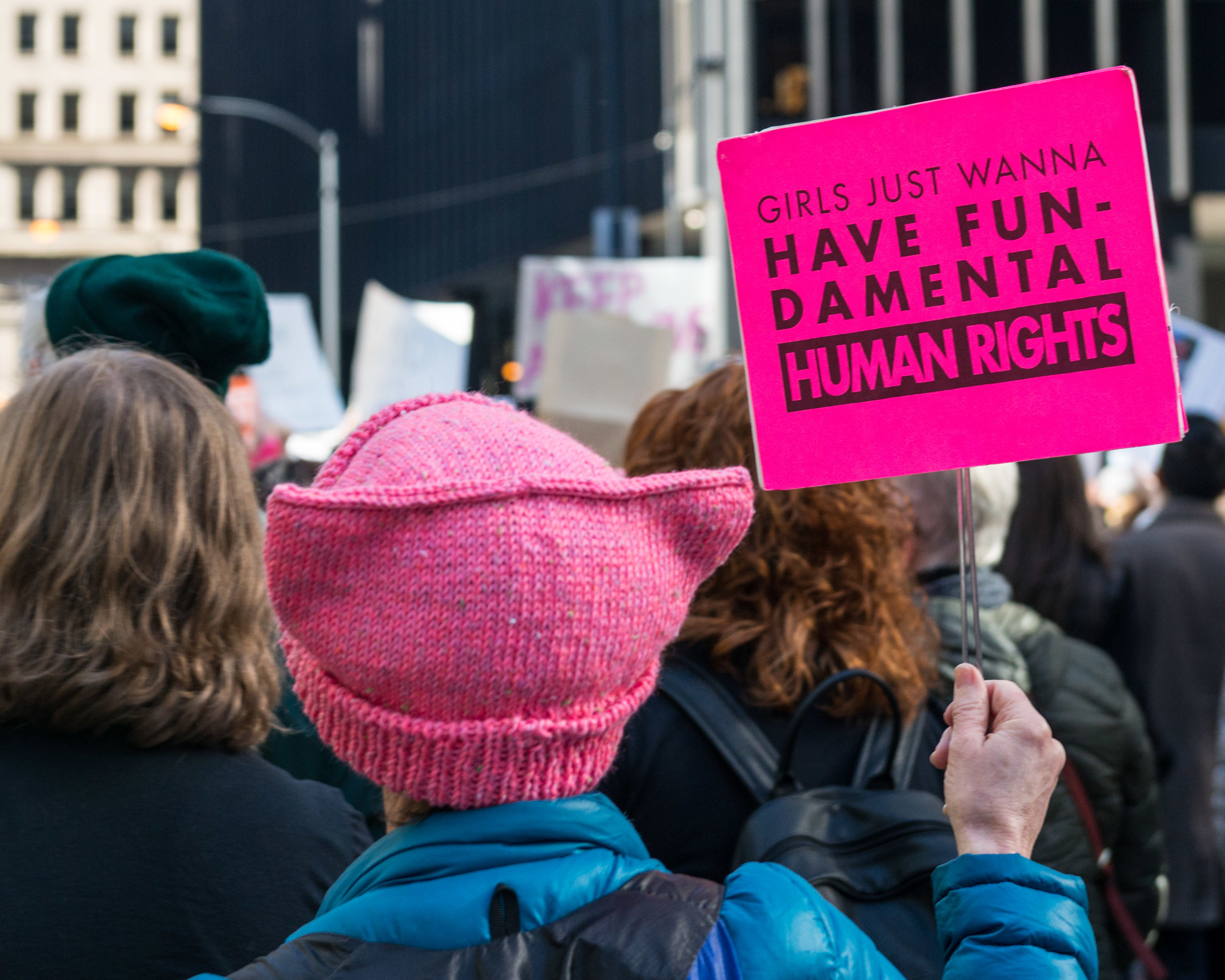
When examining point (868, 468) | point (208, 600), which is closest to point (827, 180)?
point (868, 468)

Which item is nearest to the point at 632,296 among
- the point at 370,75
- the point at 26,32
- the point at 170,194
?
the point at 370,75

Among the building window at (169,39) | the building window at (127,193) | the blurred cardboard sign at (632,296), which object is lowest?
the blurred cardboard sign at (632,296)

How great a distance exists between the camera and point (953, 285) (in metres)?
1.51

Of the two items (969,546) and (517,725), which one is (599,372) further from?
(517,725)

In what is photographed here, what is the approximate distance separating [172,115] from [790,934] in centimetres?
1946

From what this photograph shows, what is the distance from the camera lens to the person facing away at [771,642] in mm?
1867

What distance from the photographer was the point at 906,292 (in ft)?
5.00

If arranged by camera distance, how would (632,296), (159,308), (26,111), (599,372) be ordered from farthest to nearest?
(26,111)
(632,296)
(599,372)
(159,308)

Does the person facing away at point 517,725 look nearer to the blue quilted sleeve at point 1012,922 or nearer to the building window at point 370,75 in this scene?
the blue quilted sleeve at point 1012,922

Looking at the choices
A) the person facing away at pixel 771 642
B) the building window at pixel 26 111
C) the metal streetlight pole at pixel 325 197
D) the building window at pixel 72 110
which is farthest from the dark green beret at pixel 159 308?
the building window at pixel 26 111

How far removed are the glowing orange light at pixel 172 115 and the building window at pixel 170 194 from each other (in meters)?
56.4

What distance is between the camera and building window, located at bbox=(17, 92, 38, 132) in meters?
75.2

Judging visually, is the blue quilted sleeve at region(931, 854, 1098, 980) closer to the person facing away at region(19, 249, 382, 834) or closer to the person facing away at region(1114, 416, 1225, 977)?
the person facing away at region(19, 249, 382, 834)

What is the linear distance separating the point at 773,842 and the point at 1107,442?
24.6 inches
